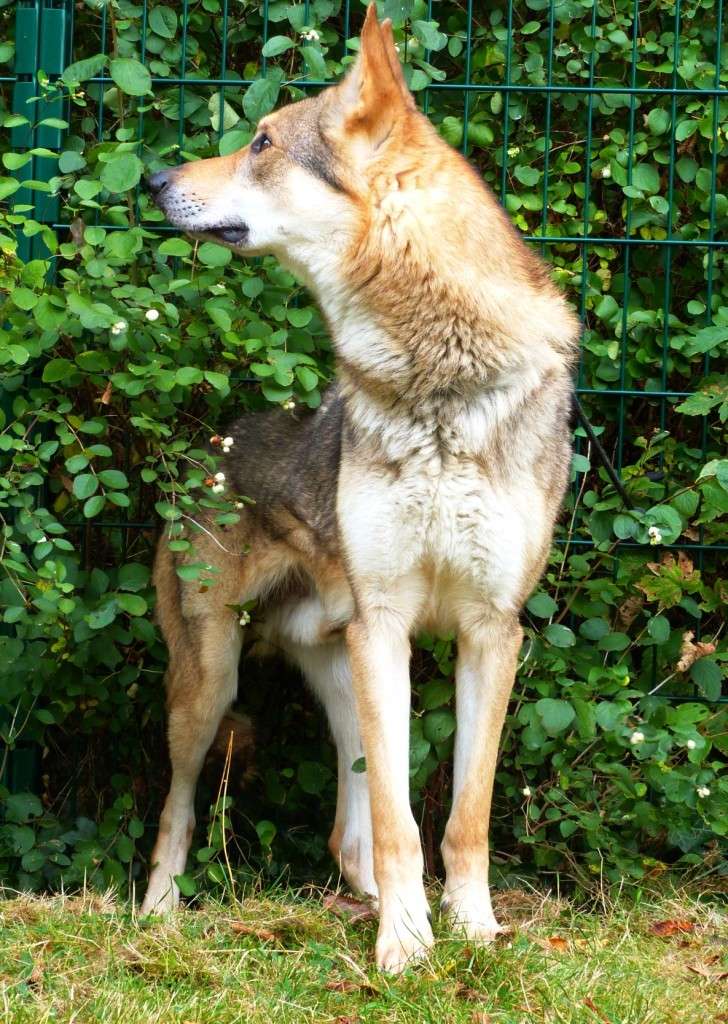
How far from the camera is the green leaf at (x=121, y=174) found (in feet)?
12.6

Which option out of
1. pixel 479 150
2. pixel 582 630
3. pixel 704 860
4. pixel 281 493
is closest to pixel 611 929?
pixel 704 860

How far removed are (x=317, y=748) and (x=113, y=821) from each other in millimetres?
904

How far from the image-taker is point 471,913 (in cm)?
352

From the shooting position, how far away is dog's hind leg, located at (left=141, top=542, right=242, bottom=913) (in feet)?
14.3

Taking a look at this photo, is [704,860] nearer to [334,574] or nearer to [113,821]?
[334,574]

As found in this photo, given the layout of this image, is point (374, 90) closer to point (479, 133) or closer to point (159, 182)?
point (159, 182)

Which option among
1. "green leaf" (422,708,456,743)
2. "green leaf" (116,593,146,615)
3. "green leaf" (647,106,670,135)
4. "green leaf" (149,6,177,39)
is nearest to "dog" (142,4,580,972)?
"green leaf" (422,708,456,743)

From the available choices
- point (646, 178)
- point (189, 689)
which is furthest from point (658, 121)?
point (189, 689)

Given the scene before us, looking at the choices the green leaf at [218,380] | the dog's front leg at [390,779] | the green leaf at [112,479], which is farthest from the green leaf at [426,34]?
the dog's front leg at [390,779]

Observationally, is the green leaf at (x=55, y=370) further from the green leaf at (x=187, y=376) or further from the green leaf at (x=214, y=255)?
the green leaf at (x=214, y=255)

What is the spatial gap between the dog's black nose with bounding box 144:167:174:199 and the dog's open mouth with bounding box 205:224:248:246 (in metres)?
0.20

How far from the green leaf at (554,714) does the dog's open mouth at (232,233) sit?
1723 millimetres

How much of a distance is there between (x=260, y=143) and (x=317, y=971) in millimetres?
2288

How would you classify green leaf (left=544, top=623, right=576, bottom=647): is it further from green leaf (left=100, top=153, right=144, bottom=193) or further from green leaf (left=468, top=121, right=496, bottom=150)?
green leaf (left=100, top=153, right=144, bottom=193)
